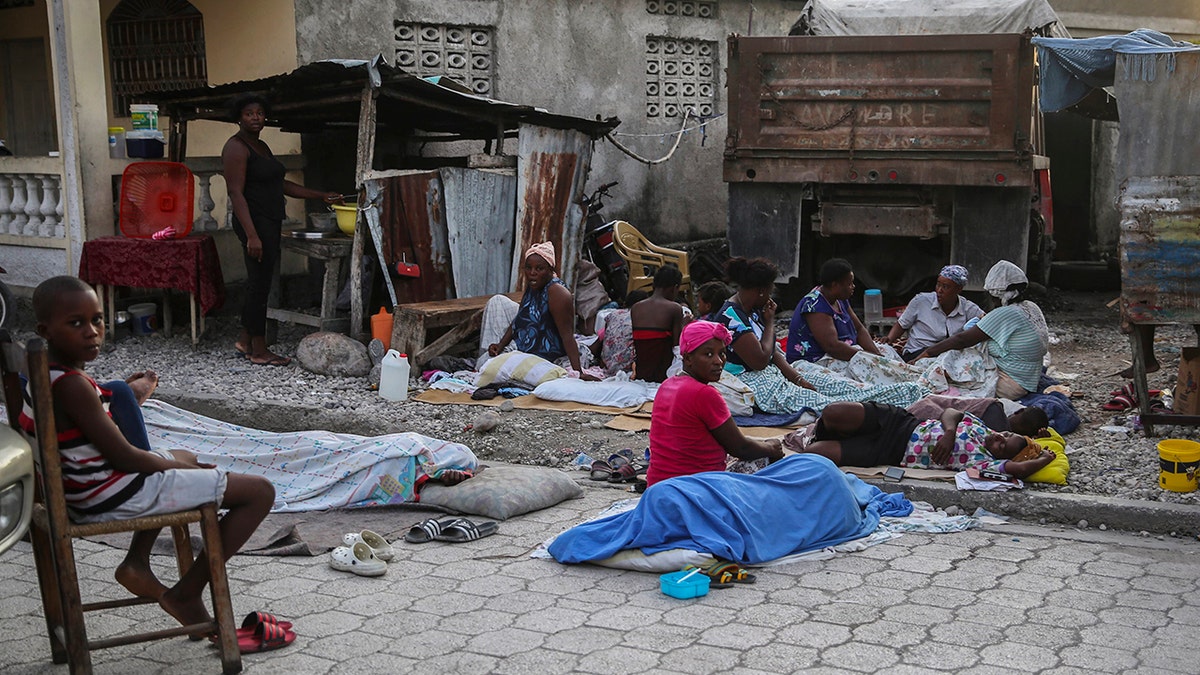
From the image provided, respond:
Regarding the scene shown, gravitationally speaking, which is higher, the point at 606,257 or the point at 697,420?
the point at 606,257

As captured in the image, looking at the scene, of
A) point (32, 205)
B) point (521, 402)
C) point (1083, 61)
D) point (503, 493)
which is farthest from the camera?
point (32, 205)

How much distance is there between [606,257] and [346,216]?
8.90 ft

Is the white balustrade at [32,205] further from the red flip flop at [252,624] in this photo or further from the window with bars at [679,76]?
the red flip flop at [252,624]

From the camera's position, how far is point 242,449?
5.70 meters

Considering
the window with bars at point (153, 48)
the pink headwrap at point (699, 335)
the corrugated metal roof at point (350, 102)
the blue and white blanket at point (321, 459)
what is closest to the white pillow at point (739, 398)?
the blue and white blanket at point (321, 459)

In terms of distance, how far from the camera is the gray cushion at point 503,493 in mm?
5359

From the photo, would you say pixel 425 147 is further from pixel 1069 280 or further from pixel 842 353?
pixel 1069 280

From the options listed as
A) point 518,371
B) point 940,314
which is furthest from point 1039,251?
point 518,371

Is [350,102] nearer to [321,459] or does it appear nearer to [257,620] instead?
[321,459]

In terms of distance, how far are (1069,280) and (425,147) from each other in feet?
23.0

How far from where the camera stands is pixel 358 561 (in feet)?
15.1

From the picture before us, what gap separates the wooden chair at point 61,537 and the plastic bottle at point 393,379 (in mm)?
4120

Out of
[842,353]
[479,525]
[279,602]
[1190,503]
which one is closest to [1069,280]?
[842,353]

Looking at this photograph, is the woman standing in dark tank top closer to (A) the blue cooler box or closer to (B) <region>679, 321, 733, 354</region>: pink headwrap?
(A) the blue cooler box
